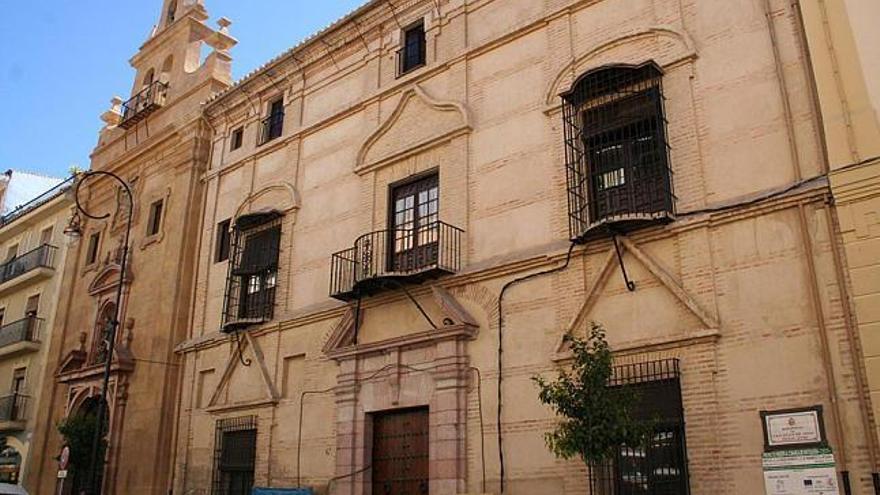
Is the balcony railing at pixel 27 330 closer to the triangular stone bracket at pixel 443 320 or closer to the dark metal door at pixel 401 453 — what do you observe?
the triangular stone bracket at pixel 443 320

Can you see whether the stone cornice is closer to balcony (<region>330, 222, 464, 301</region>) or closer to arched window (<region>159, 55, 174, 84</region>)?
balcony (<region>330, 222, 464, 301</region>)

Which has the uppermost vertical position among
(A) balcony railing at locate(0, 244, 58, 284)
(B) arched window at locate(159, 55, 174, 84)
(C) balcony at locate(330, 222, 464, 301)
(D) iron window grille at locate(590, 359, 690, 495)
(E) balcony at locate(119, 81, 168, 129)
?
Result: (B) arched window at locate(159, 55, 174, 84)

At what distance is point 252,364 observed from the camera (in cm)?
1709

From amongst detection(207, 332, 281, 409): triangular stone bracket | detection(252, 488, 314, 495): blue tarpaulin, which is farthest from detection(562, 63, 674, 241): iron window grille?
detection(207, 332, 281, 409): triangular stone bracket

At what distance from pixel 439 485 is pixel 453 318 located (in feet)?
8.50

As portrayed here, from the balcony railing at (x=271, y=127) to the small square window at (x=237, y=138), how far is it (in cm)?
88

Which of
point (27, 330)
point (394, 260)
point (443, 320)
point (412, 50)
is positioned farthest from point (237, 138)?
point (27, 330)

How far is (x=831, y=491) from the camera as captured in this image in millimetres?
8945

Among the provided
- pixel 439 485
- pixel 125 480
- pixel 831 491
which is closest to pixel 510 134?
pixel 439 485

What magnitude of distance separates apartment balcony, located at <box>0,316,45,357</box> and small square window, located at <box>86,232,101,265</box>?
11.5 feet

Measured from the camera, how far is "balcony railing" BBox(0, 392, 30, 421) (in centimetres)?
2444

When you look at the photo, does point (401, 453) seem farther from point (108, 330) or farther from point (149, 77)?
point (149, 77)

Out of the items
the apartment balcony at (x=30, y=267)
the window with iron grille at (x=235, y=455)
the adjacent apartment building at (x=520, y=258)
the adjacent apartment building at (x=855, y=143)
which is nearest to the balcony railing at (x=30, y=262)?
the apartment balcony at (x=30, y=267)

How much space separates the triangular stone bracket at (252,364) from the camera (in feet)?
53.4
